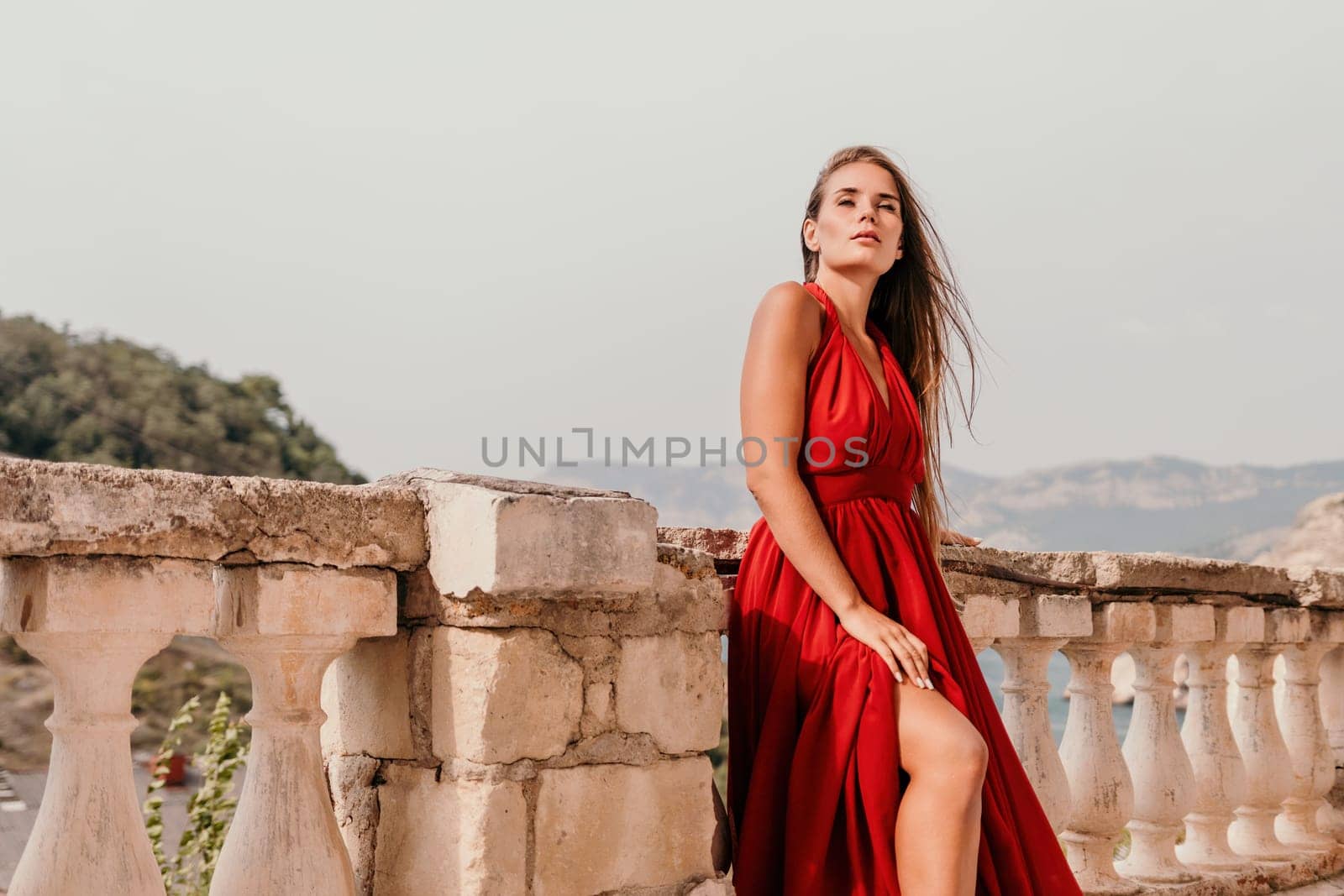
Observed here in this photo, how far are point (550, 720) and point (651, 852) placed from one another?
0.36m

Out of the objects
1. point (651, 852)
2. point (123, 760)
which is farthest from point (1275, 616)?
point (123, 760)

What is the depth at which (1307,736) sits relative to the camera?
4215 mm

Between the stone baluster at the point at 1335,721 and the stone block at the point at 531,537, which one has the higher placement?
the stone block at the point at 531,537

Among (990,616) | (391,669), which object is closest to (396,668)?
(391,669)

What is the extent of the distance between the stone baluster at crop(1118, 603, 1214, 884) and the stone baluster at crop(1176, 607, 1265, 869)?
0.19 meters

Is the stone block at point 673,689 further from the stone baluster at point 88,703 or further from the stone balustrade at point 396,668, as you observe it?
the stone baluster at point 88,703

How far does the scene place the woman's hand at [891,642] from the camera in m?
2.25

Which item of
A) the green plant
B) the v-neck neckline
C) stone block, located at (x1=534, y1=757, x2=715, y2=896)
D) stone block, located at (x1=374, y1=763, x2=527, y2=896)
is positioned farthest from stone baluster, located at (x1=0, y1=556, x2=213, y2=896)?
the green plant

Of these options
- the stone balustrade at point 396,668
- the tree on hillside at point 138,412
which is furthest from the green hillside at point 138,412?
the stone balustrade at point 396,668

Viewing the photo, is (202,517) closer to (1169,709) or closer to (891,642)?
(891,642)

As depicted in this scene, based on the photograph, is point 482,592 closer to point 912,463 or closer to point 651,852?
point 651,852

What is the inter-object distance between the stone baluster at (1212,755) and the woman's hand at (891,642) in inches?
74.2

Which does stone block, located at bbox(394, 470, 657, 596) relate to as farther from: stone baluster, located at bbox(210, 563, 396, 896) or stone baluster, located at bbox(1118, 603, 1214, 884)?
stone baluster, located at bbox(1118, 603, 1214, 884)

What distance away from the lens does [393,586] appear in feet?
6.86
